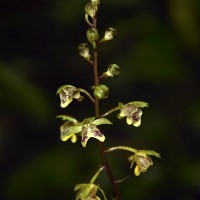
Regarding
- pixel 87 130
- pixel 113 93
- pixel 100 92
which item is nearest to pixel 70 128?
pixel 87 130

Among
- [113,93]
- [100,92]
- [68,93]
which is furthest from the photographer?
[113,93]

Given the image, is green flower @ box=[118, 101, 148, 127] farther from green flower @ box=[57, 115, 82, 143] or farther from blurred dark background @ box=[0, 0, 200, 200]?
blurred dark background @ box=[0, 0, 200, 200]

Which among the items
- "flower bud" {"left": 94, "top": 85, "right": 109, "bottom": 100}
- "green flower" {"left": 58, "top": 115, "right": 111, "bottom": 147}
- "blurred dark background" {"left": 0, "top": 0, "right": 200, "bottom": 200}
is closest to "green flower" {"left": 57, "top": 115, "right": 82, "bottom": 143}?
"green flower" {"left": 58, "top": 115, "right": 111, "bottom": 147}

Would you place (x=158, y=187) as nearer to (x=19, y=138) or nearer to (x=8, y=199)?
(x=8, y=199)

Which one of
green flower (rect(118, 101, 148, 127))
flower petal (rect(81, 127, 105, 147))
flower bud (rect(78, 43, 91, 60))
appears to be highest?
flower bud (rect(78, 43, 91, 60))

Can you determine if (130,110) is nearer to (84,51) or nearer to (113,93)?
(84,51)

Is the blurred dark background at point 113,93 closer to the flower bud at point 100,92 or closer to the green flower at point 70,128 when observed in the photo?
the green flower at point 70,128

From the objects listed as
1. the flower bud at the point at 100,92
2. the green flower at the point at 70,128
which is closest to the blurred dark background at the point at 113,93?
the green flower at the point at 70,128

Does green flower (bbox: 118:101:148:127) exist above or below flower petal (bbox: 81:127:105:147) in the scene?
above
